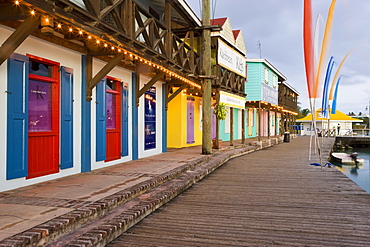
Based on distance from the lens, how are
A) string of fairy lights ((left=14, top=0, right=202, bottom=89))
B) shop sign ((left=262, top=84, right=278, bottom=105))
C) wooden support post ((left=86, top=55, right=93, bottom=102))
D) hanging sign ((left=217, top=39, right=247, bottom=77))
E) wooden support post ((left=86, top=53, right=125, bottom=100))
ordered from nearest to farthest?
1. string of fairy lights ((left=14, top=0, right=202, bottom=89))
2. wooden support post ((left=86, top=53, right=125, bottom=100))
3. wooden support post ((left=86, top=55, right=93, bottom=102))
4. hanging sign ((left=217, top=39, right=247, bottom=77))
5. shop sign ((left=262, top=84, right=278, bottom=105))

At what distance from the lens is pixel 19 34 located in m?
3.93

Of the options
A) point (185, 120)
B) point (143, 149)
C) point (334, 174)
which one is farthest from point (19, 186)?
point (185, 120)

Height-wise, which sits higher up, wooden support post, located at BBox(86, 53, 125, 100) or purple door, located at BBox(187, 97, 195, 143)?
wooden support post, located at BBox(86, 53, 125, 100)

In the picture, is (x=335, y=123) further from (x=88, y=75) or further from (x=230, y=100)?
(x=88, y=75)

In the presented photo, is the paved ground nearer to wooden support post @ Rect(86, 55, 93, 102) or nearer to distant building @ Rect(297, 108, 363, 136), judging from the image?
wooden support post @ Rect(86, 55, 93, 102)

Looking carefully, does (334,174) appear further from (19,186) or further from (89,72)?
(19,186)

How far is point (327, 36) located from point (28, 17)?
744cm

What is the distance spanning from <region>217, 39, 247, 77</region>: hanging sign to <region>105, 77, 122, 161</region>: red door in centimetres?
573

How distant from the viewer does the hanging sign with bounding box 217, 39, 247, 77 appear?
12.5m

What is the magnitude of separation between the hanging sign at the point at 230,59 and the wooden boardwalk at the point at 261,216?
259 inches

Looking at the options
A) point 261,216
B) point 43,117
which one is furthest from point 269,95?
point 43,117

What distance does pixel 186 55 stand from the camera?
9.73m

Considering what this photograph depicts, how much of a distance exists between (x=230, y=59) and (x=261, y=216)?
10.3 meters

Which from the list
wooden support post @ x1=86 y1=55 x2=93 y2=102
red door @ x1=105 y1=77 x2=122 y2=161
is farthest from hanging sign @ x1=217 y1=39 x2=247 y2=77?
wooden support post @ x1=86 y1=55 x2=93 y2=102
